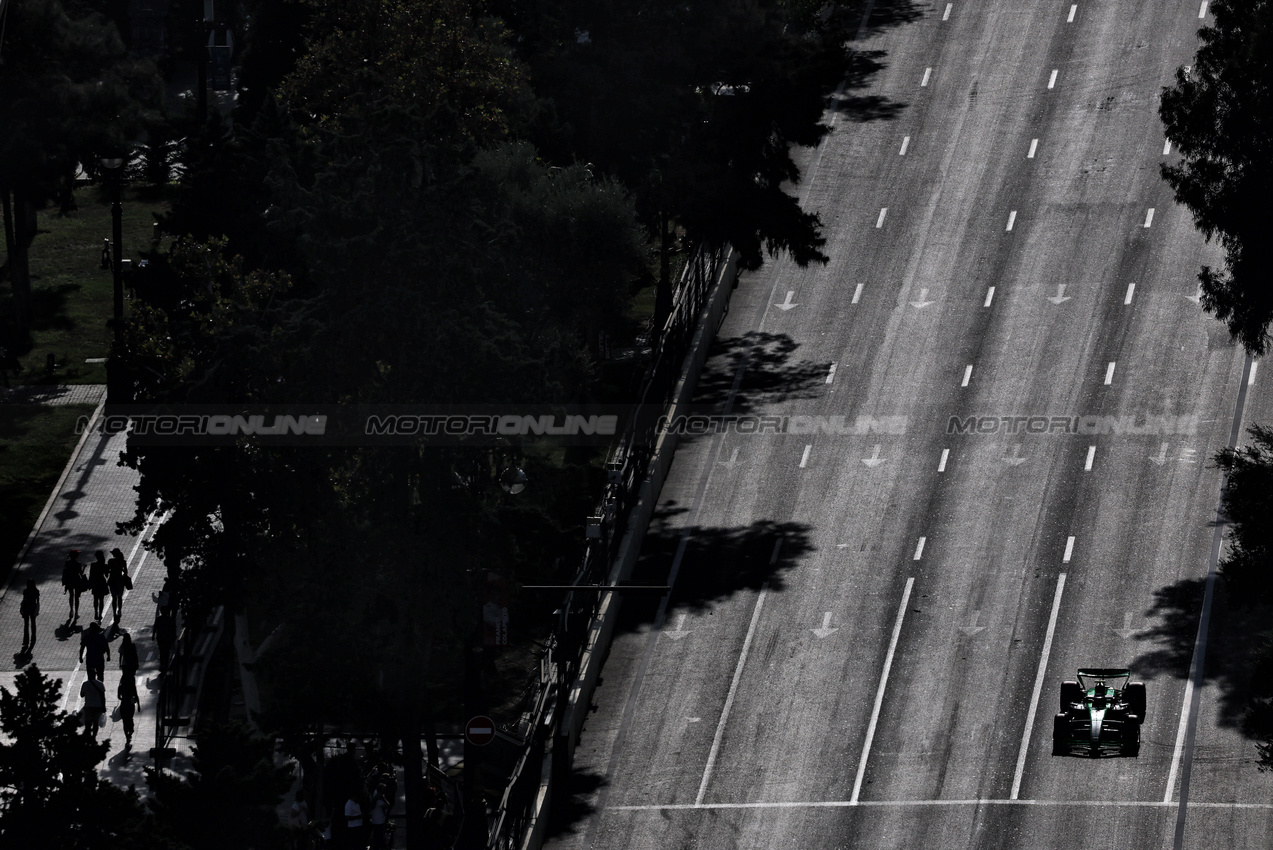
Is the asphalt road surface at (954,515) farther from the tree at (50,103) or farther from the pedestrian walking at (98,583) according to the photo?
the tree at (50,103)

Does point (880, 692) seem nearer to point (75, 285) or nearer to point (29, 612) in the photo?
point (29, 612)

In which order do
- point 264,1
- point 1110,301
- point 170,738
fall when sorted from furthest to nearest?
point 264,1
point 1110,301
point 170,738

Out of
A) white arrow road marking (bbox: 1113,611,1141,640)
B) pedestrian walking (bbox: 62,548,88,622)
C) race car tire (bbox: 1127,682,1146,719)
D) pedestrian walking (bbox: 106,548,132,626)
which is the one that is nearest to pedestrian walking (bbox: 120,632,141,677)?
pedestrian walking (bbox: 106,548,132,626)

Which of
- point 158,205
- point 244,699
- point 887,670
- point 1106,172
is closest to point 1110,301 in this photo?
point 1106,172

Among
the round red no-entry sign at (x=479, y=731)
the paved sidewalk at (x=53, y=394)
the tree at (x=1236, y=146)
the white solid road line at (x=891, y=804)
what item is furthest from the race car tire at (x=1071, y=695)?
the paved sidewalk at (x=53, y=394)

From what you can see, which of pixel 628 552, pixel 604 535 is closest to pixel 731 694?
pixel 604 535

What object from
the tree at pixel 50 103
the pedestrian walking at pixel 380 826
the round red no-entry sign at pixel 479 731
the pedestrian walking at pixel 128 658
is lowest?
the pedestrian walking at pixel 380 826

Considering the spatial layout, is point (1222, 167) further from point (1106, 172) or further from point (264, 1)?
point (264, 1)
